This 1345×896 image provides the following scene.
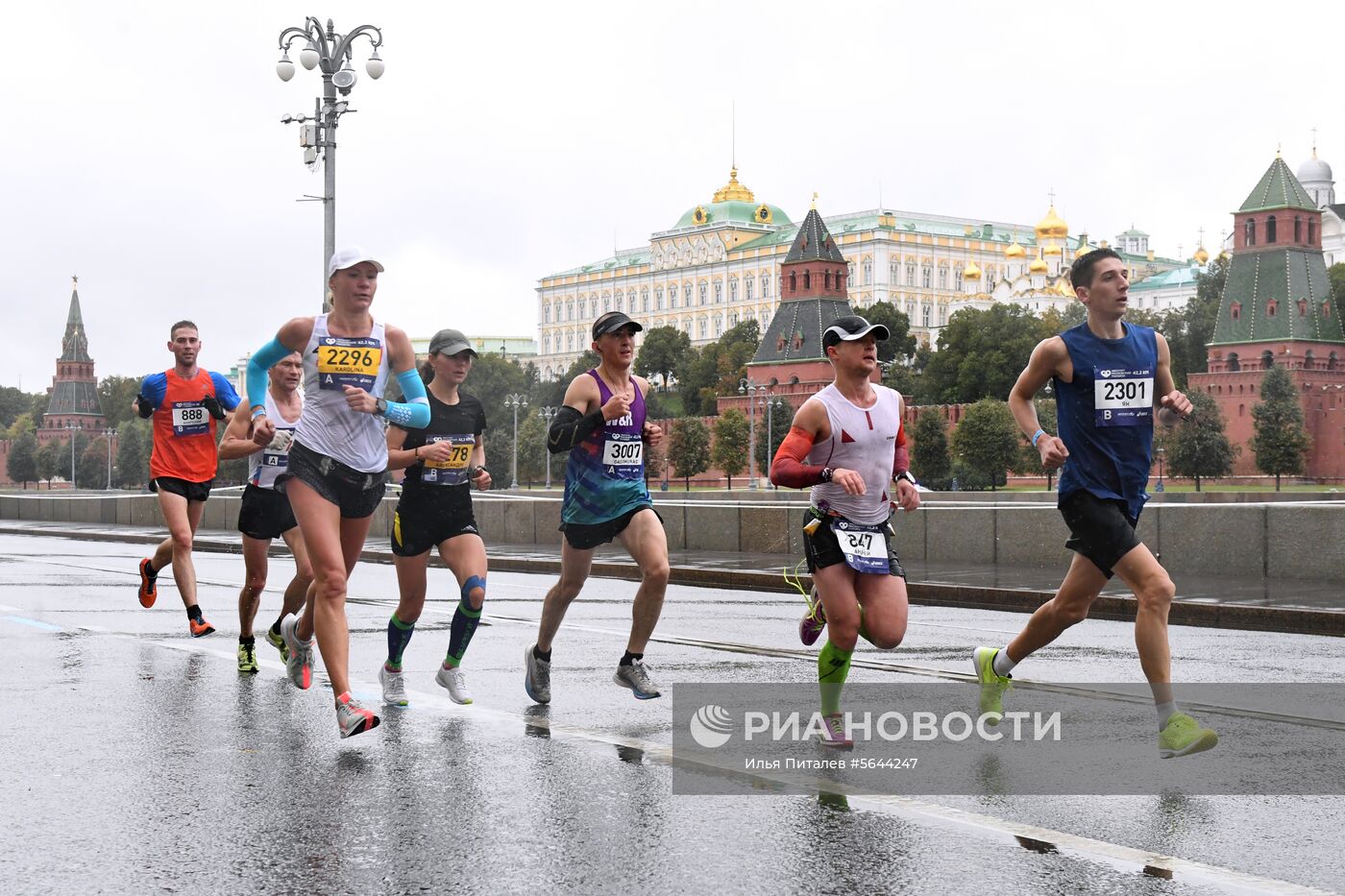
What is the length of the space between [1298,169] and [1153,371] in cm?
19087

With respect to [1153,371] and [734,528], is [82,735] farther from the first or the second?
[734,528]

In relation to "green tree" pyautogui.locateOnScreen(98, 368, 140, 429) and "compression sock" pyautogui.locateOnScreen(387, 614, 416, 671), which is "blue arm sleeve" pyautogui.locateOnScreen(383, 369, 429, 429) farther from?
"green tree" pyautogui.locateOnScreen(98, 368, 140, 429)

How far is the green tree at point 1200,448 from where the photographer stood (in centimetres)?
9656

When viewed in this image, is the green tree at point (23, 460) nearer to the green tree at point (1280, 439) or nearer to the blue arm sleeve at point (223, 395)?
the green tree at point (1280, 439)

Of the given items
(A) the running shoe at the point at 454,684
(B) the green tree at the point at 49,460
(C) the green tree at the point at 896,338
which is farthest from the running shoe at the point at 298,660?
(B) the green tree at the point at 49,460

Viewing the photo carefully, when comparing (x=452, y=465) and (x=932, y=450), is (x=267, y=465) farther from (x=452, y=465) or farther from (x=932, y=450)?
(x=932, y=450)

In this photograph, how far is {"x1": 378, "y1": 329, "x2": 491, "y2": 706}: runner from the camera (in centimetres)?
862

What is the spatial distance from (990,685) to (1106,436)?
50.4 inches

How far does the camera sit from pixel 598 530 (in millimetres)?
8430

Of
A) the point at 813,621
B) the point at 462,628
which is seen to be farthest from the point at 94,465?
the point at 813,621

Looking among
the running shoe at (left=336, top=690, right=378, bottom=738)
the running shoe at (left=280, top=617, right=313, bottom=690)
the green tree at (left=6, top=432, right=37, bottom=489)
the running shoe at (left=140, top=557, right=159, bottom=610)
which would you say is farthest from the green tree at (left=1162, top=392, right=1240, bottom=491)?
the green tree at (left=6, top=432, right=37, bottom=489)

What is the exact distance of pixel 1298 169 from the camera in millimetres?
186500

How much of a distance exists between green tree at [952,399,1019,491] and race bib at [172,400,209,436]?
89.1 metres

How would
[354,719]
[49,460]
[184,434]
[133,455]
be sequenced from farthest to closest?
[49,460] → [133,455] → [184,434] → [354,719]
